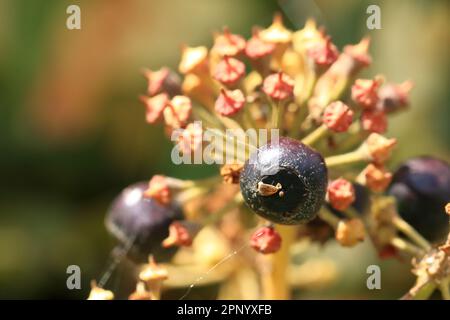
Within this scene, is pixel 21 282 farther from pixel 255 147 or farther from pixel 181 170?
pixel 255 147

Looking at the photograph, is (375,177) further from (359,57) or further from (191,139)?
(191,139)

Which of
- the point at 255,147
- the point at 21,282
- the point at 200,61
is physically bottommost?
the point at 21,282

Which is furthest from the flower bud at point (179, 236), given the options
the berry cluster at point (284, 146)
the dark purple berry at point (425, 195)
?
the dark purple berry at point (425, 195)

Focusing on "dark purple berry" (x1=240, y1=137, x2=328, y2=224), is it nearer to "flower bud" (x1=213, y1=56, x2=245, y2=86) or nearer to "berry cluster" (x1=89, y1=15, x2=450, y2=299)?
"berry cluster" (x1=89, y1=15, x2=450, y2=299)

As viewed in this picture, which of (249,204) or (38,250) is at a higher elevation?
(249,204)

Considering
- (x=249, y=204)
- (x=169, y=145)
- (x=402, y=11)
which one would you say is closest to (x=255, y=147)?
(x=249, y=204)

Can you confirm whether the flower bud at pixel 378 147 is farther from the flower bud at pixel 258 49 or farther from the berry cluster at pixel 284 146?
the flower bud at pixel 258 49

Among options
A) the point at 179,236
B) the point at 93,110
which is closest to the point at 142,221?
the point at 179,236
